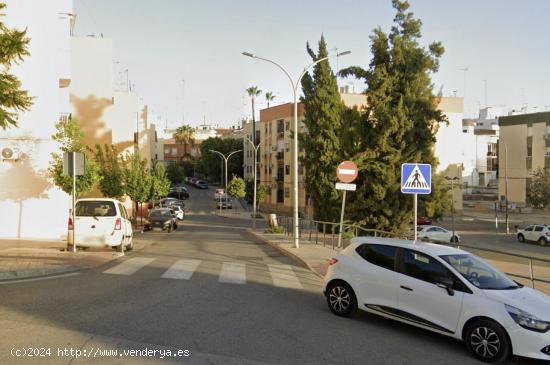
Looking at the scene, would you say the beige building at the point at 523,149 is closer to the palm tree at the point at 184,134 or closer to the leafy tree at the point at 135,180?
the leafy tree at the point at 135,180

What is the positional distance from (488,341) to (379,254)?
2410 millimetres

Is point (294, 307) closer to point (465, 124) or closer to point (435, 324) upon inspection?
point (435, 324)

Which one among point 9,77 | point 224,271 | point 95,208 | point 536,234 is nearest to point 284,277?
point 224,271

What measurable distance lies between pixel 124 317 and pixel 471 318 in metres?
5.08

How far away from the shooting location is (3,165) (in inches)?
831

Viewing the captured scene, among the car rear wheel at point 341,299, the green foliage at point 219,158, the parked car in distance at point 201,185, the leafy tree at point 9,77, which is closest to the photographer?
the car rear wheel at point 341,299

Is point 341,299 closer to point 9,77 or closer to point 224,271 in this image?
point 224,271

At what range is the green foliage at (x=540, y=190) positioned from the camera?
6912 cm

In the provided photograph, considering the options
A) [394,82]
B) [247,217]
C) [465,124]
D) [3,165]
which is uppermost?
[465,124]

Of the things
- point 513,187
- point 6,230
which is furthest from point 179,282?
point 513,187

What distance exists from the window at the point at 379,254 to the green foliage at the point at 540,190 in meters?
67.1

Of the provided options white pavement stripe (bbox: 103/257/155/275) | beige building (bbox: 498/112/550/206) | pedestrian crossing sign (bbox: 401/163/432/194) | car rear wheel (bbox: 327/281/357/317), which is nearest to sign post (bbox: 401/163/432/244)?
pedestrian crossing sign (bbox: 401/163/432/194)

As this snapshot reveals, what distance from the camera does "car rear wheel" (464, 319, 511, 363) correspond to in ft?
23.9

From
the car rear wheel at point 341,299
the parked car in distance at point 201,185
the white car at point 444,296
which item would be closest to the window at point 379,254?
the white car at point 444,296
